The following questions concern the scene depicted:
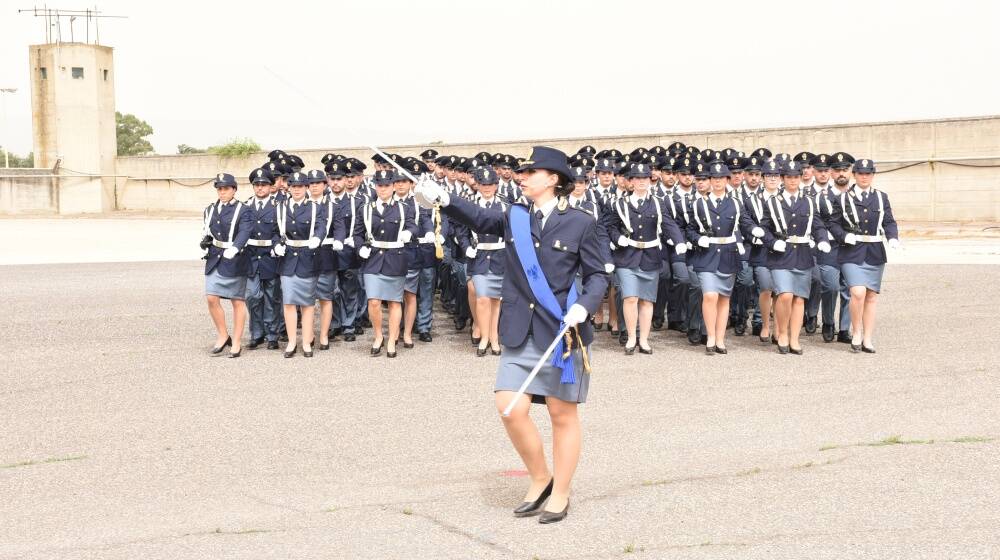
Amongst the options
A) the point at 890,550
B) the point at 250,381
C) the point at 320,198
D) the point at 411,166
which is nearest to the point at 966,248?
the point at 411,166

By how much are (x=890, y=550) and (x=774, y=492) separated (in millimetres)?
1067

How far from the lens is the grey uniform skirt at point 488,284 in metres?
11.8

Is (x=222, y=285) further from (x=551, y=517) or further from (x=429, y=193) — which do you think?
(x=551, y=517)

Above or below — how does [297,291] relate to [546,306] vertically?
below

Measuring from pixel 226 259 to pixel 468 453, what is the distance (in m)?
5.06

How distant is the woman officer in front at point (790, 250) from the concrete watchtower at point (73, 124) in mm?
34665

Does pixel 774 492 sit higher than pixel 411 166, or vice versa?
pixel 411 166

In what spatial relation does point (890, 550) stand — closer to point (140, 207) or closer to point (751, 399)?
point (751, 399)

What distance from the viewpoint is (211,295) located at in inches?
460

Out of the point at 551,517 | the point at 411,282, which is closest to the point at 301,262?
the point at 411,282

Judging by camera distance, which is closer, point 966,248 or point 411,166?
point 411,166

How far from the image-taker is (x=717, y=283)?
12.0 m

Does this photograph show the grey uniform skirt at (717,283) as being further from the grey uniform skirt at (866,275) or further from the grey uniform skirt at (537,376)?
the grey uniform skirt at (537,376)

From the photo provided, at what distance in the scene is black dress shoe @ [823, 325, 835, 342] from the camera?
41.7 feet
